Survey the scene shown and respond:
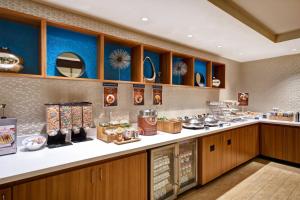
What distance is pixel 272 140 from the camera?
3.47 m

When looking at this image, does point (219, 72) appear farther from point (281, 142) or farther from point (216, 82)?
point (281, 142)

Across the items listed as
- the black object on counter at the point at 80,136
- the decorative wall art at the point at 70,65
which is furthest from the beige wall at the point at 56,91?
the black object on counter at the point at 80,136

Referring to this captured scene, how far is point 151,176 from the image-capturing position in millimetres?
1844

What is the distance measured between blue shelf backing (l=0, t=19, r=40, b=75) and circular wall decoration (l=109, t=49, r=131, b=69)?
829 millimetres

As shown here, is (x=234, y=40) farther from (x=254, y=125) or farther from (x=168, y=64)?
(x=254, y=125)

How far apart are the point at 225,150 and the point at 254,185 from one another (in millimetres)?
586

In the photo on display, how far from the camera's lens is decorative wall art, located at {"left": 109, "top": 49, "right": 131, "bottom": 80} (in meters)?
2.30

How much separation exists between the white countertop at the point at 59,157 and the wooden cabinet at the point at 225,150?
0.79 meters

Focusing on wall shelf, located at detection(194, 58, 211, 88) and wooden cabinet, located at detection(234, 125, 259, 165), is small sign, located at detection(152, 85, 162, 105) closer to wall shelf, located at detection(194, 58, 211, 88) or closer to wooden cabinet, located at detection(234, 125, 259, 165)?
wall shelf, located at detection(194, 58, 211, 88)

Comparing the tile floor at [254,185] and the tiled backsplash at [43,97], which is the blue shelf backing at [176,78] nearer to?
the tiled backsplash at [43,97]

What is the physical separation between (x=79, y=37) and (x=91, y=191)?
1622mm

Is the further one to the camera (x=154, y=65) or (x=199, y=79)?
(x=199, y=79)

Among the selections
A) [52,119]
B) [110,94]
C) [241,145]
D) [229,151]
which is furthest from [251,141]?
[52,119]

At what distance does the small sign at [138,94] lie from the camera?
2504 millimetres
